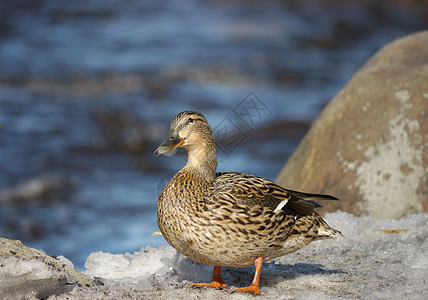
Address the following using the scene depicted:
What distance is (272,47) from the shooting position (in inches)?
685

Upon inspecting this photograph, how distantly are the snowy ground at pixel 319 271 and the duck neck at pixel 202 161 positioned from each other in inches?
28.9

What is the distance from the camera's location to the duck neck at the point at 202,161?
418 cm

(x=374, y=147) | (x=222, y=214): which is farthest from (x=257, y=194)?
(x=374, y=147)

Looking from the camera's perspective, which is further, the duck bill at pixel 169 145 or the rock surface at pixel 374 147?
the rock surface at pixel 374 147

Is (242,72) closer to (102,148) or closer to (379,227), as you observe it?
(102,148)

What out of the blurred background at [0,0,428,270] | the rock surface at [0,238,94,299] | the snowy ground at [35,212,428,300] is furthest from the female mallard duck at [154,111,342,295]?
the blurred background at [0,0,428,270]

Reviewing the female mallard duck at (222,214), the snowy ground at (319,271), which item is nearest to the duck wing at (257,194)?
the female mallard duck at (222,214)

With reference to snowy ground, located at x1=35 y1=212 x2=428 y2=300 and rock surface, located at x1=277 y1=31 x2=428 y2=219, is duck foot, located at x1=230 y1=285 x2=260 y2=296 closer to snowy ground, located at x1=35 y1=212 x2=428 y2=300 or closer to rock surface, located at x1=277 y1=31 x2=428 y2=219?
snowy ground, located at x1=35 y1=212 x2=428 y2=300

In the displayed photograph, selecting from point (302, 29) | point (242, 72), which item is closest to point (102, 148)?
point (242, 72)

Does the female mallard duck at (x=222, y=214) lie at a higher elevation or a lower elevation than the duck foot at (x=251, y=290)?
higher

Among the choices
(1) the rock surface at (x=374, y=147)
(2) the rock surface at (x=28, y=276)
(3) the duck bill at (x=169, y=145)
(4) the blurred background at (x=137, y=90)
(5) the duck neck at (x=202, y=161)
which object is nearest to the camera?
(2) the rock surface at (x=28, y=276)

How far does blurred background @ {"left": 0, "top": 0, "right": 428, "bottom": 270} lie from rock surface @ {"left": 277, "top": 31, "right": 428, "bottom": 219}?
1096mm

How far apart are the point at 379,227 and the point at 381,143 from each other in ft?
3.52

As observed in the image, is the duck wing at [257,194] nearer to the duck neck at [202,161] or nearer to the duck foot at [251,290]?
the duck neck at [202,161]
